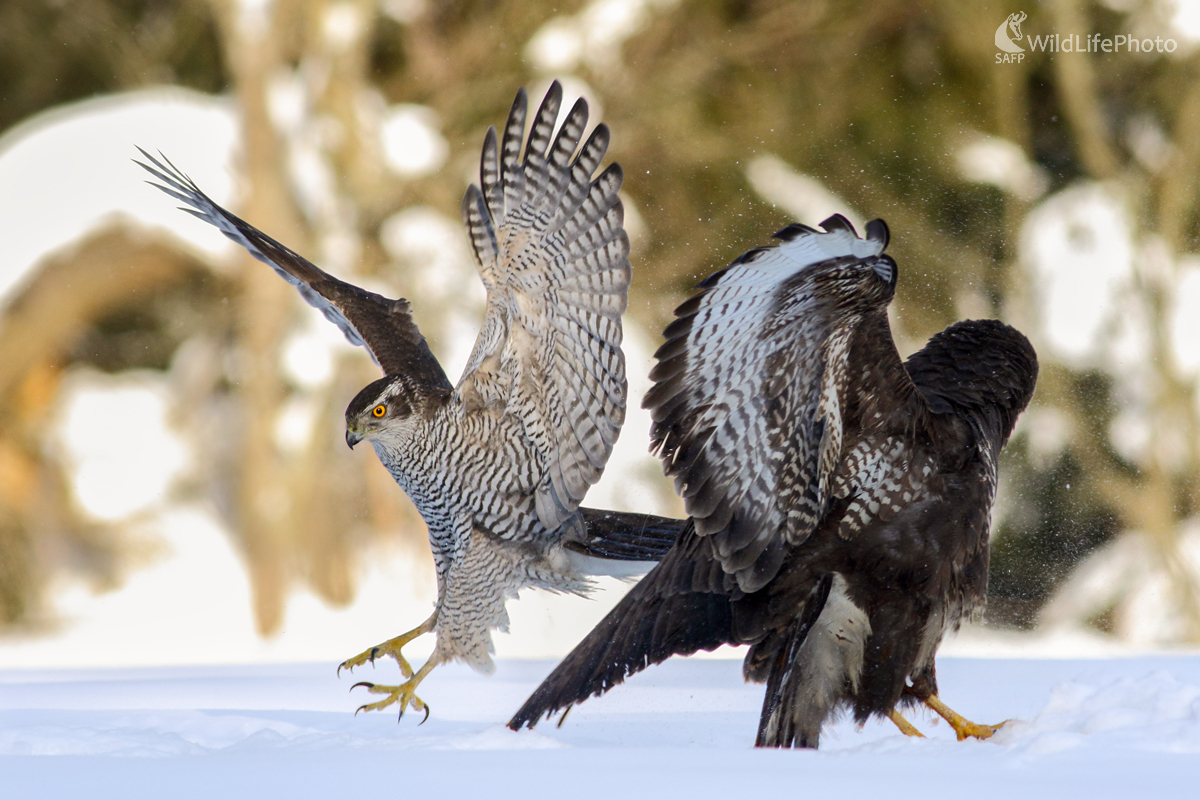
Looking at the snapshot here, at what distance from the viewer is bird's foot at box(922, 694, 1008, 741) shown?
2.71 m

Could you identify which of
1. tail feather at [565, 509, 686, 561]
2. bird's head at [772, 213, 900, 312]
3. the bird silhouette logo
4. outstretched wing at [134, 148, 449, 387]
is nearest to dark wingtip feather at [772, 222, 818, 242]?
bird's head at [772, 213, 900, 312]

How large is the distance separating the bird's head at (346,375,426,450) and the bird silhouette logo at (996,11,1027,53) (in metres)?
7.42

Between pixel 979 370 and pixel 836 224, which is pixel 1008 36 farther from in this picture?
pixel 836 224

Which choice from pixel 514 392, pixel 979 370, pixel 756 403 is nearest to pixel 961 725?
pixel 979 370

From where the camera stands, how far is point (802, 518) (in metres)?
2.48

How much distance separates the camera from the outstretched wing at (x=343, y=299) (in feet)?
11.1

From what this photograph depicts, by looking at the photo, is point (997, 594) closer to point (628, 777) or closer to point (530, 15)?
point (530, 15)

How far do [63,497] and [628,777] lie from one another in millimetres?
8668

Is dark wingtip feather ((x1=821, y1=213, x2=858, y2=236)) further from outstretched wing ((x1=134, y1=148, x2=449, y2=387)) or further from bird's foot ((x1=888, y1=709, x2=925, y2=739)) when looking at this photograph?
outstretched wing ((x1=134, y1=148, x2=449, y2=387))

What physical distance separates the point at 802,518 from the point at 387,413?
1288mm

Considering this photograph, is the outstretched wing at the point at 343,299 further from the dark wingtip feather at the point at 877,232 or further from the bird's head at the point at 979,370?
the dark wingtip feather at the point at 877,232

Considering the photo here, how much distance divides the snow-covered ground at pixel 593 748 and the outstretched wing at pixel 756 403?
0.48m

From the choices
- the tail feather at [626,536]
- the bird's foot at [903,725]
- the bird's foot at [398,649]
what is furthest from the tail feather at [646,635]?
the bird's foot at [398,649]

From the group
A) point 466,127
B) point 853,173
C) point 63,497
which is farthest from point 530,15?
point 63,497
